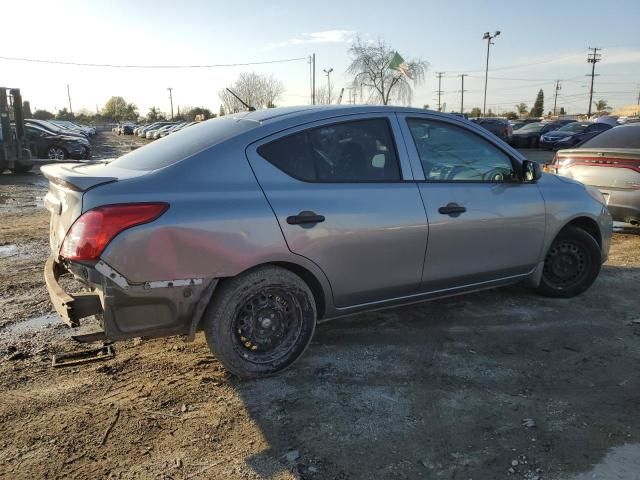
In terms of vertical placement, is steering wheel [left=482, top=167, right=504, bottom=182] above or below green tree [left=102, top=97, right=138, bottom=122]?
below

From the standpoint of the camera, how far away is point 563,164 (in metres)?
7.58

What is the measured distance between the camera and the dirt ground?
2.59 m

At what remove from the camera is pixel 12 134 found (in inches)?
589

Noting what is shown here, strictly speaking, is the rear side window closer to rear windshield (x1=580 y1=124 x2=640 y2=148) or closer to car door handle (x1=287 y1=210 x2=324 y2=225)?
car door handle (x1=287 y1=210 x2=324 y2=225)

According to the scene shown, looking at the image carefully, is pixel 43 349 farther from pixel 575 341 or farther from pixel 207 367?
pixel 575 341

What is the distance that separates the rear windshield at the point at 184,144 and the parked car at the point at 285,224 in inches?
0.8

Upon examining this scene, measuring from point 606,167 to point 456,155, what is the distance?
13.0 ft

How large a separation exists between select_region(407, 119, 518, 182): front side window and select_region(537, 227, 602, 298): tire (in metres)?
1.00

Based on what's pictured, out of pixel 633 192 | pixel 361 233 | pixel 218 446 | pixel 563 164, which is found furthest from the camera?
pixel 563 164

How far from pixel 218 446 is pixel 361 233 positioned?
1.55m

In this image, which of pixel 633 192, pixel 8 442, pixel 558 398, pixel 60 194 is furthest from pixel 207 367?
pixel 633 192

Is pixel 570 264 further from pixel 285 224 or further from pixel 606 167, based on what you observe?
pixel 285 224

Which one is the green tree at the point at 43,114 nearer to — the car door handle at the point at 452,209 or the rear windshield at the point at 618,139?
the rear windshield at the point at 618,139

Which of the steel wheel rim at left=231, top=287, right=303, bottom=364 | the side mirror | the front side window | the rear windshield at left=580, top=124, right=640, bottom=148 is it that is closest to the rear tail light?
the steel wheel rim at left=231, top=287, right=303, bottom=364
